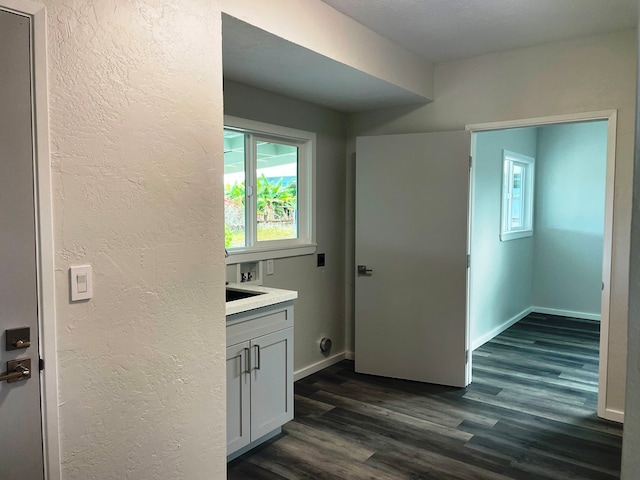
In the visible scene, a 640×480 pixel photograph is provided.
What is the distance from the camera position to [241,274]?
3.33 m

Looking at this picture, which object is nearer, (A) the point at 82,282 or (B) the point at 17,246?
(B) the point at 17,246

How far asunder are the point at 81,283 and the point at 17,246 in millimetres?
228

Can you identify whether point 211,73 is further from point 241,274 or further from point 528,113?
point 528,113

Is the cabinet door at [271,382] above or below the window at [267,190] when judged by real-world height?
below

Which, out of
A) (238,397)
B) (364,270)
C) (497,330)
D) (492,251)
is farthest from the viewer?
(497,330)

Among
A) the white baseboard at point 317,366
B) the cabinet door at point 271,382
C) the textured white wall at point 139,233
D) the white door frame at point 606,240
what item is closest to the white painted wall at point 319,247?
the white baseboard at point 317,366

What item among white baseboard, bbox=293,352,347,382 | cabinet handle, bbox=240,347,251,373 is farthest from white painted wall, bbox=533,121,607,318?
cabinet handle, bbox=240,347,251,373

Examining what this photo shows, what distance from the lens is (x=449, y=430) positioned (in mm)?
2988

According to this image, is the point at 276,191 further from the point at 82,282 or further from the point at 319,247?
the point at 82,282

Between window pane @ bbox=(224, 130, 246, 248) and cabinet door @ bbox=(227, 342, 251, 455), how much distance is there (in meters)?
0.96

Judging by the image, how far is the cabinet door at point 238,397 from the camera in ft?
8.33

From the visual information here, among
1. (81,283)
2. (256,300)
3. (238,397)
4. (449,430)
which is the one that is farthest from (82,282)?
(449,430)

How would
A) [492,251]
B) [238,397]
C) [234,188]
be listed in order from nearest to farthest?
[238,397] < [234,188] < [492,251]

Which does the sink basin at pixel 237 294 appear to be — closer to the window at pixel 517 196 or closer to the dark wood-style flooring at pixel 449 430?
the dark wood-style flooring at pixel 449 430
